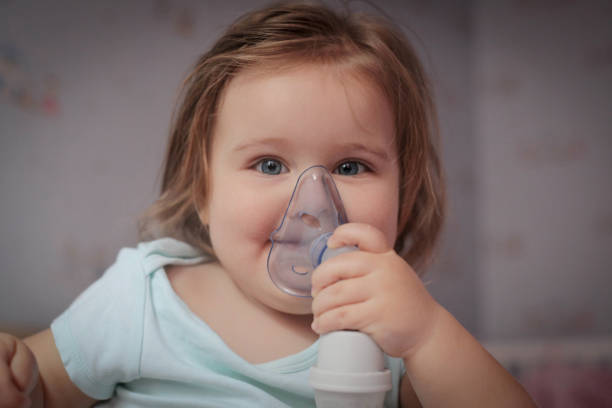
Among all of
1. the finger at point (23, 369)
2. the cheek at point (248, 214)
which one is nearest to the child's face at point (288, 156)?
the cheek at point (248, 214)

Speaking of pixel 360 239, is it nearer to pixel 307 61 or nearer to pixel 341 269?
pixel 341 269

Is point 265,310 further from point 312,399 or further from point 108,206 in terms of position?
point 108,206

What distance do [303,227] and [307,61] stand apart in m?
0.23

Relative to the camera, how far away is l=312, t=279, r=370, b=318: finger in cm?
53

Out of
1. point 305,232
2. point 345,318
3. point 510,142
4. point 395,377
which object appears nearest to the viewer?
point 345,318

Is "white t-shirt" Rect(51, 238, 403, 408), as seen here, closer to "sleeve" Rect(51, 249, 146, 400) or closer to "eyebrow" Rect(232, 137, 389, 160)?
"sleeve" Rect(51, 249, 146, 400)

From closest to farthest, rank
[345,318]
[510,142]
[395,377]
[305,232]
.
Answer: [345,318] → [305,232] → [395,377] → [510,142]

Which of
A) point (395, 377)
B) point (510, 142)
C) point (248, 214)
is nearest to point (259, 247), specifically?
point (248, 214)

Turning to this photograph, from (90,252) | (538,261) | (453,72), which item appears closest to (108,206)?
(90,252)

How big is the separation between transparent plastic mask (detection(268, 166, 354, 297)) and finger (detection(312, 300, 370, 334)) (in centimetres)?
13

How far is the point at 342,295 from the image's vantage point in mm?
Result: 535

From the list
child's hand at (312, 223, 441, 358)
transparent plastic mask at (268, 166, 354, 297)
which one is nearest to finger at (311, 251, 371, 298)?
child's hand at (312, 223, 441, 358)

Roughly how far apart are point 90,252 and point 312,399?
0.83m

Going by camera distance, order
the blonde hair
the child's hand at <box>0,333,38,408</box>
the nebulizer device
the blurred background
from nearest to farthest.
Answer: the child's hand at <box>0,333,38,408</box>
the nebulizer device
the blonde hair
the blurred background
